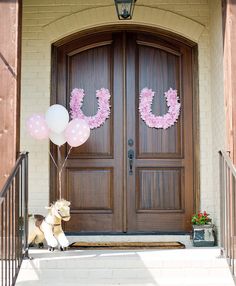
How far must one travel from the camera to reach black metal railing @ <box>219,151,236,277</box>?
410cm

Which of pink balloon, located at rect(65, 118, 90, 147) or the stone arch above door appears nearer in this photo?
pink balloon, located at rect(65, 118, 90, 147)

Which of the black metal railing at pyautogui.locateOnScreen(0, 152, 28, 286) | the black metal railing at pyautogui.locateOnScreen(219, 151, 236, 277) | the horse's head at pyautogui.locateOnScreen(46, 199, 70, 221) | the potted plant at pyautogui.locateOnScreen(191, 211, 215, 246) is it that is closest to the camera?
the black metal railing at pyautogui.locateOnScreen(0, 152, 28, 286)

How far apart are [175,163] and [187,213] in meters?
0.56

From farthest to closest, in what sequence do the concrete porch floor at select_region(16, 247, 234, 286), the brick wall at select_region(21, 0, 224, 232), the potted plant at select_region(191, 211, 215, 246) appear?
1. the brick wall at select_region(21, 0, 224, 232)
2. the potted plant at select_region(191, 211, 215, 246)
3. the concrete porch floor at select_region(16, 247, 234, 286)

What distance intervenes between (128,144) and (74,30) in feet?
4.56

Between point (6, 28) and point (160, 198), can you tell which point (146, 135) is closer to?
point (160, 198)

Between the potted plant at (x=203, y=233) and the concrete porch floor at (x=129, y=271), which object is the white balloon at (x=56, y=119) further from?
the potted plant at (x=203, y=233)

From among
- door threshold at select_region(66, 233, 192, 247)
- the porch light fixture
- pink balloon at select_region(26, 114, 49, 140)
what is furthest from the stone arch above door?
door threshold at select_region(66, 233, 192, 247)

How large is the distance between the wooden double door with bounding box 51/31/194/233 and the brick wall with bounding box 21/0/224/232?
0.16 m

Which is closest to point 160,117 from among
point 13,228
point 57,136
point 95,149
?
point 95,149

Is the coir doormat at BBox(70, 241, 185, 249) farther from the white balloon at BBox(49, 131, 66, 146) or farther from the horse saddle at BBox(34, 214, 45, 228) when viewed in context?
the white balloon at BBox(49, 131, 66, 146)

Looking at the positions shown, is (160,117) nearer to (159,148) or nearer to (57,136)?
(159,148)

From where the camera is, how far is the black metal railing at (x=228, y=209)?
4.10 metres

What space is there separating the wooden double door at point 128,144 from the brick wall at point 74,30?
0.52 feet
